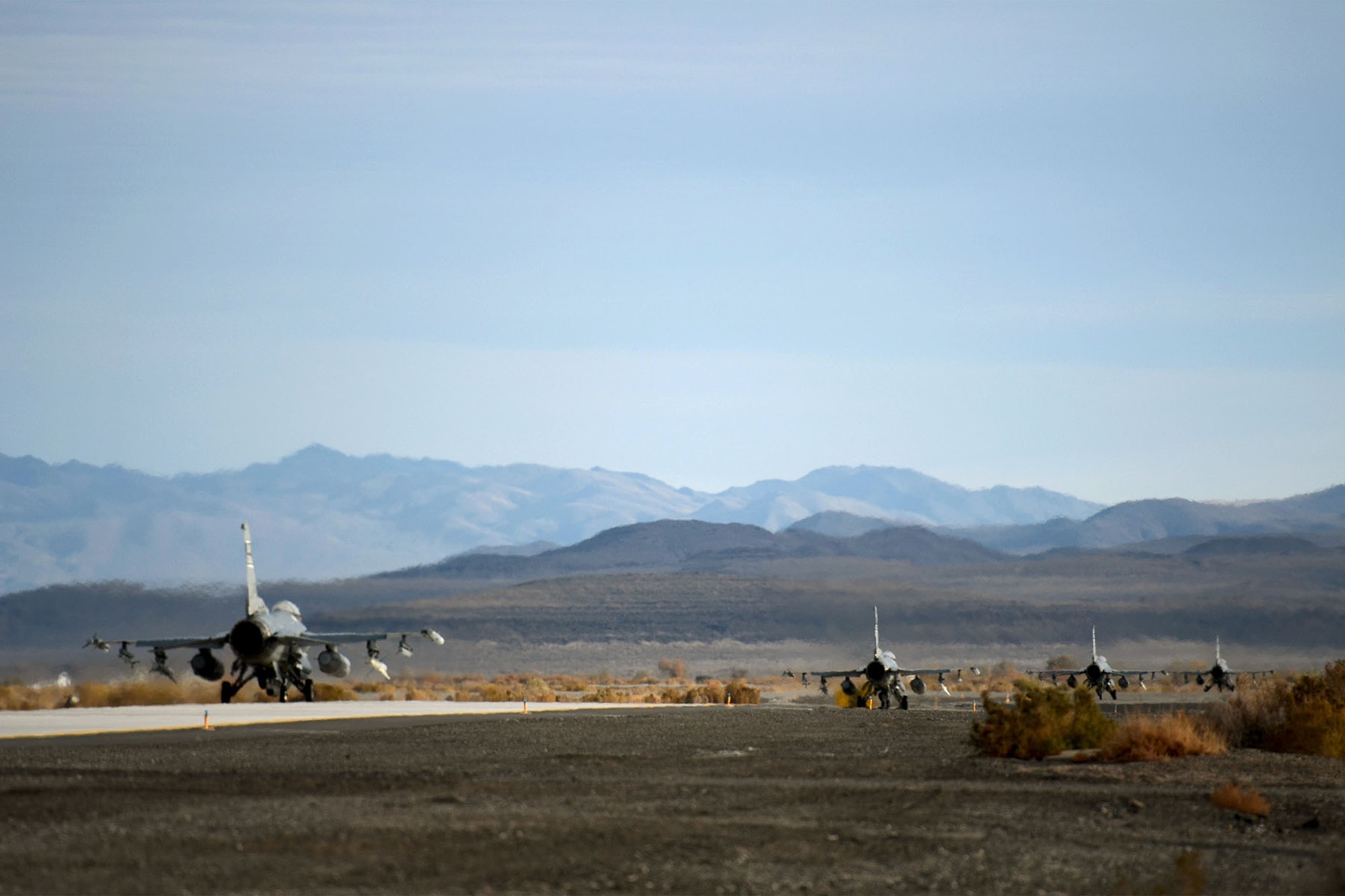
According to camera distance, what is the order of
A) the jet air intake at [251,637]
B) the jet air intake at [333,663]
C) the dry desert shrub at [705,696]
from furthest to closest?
the dry desert shrub at [705,696]
the jet air intake at [333,663]
the jet air intake at [251,637]

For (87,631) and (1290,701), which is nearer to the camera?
(1290,701)

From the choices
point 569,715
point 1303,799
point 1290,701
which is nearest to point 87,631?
point 569,715

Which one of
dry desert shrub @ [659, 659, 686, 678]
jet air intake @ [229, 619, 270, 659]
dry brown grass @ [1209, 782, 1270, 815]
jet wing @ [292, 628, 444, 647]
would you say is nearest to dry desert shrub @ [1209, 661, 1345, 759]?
A: dry brown grass @ [1209, 782, 1270, 815]

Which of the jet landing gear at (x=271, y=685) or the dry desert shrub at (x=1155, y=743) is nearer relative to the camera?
the dry desert shrub at (x=1155, y=743)

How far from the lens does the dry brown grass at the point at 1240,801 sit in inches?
847

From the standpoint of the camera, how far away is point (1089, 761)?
Answer: 29500 mm

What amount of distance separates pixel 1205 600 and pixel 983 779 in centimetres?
14161

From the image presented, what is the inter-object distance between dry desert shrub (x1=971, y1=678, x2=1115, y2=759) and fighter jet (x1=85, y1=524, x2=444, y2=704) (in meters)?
22.6

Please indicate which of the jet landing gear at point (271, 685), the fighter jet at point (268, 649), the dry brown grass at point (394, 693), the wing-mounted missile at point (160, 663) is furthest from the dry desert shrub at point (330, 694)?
the wing-mounted missile at point (160, 663)

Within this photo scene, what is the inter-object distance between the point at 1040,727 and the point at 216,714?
24.0 meters

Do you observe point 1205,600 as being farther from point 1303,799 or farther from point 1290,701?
point 1303,799

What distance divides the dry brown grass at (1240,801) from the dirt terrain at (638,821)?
0.32 metres

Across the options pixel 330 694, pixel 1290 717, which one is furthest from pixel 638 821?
pixel 330 694

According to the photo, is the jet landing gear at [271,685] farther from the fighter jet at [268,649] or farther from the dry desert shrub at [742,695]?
the dry desert shrub at [742,695]
